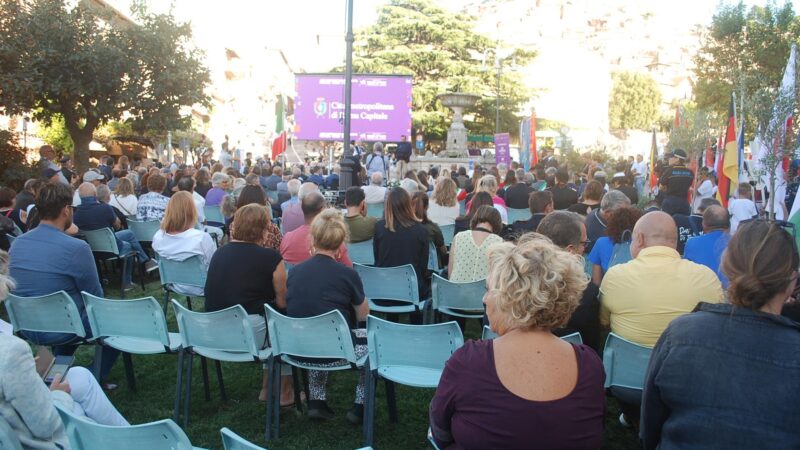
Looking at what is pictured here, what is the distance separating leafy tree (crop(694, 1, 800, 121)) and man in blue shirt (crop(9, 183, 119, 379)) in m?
24.7

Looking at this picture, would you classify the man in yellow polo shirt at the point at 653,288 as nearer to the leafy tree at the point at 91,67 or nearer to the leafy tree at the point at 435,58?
the leafy tree at the point at 91,67

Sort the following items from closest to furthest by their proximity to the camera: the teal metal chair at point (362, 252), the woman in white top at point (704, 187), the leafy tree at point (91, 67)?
the teal metal chair at point (362, 252) → the woman in white top at point (704, 187) → the leafy tree at point (91, 67)

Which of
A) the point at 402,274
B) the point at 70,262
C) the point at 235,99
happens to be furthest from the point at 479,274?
the point at 235,99

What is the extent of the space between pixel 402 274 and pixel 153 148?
3126cm

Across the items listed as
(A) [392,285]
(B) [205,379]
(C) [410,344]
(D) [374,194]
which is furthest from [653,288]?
(D) [374,194]

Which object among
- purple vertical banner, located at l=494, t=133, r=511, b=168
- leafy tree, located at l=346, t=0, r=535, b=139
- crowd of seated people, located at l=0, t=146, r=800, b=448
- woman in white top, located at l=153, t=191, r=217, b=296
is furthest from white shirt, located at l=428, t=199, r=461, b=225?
leafy tree, located at l=346, t=0, r=535, b=139

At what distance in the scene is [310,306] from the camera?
14.4ft

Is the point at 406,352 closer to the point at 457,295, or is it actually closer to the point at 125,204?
the point at 457,295

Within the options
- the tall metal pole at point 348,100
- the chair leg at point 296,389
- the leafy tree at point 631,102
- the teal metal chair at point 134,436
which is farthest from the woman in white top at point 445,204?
the leafy tree at point 631,102

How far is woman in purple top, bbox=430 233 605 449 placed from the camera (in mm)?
2174

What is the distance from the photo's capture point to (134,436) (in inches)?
92.0

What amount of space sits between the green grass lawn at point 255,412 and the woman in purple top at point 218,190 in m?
4.97

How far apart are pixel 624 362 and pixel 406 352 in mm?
1188

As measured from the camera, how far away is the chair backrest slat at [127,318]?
173 inches
